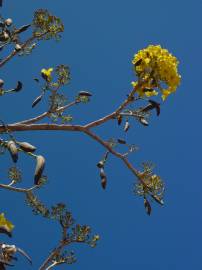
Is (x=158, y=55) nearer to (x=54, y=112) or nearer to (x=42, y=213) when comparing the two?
(x=54, y=112)

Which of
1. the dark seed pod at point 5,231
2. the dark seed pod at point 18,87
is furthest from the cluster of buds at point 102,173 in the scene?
the dark seed pod at point 5,231

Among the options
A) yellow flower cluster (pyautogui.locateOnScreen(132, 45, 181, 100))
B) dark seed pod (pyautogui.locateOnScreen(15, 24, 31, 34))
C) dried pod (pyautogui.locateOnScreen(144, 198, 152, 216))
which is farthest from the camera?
dark seed pod (pyautogui.locateOnScreen(15, 24, 31, 34))

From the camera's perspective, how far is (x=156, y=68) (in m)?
4.61

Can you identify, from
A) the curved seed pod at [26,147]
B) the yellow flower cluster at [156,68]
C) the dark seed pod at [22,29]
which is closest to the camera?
the curved seed pod at [26,147]

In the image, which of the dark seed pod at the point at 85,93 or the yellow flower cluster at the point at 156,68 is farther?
the dark seed pod at the point at 85,93

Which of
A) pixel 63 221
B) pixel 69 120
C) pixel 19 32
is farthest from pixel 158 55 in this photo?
pixel 63 221

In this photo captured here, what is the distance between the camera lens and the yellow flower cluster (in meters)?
4.58

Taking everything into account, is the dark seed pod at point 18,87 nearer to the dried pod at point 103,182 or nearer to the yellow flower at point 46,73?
the yellow flower at point 46,73

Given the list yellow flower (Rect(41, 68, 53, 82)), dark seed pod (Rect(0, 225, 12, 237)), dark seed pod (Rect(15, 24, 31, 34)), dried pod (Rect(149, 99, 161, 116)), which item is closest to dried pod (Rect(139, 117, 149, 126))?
dried pod (Rect(149, 99, 161, 116))

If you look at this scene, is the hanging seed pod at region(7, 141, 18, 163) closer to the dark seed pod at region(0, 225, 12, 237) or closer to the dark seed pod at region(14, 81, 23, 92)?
the dark seed pod at region(0, 225, 12, 237)

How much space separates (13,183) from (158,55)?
144 inches

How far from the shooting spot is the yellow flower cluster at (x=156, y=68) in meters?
4.58

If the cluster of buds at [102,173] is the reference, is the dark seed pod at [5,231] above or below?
below

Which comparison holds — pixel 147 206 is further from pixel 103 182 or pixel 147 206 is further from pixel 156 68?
pixel 156 68
